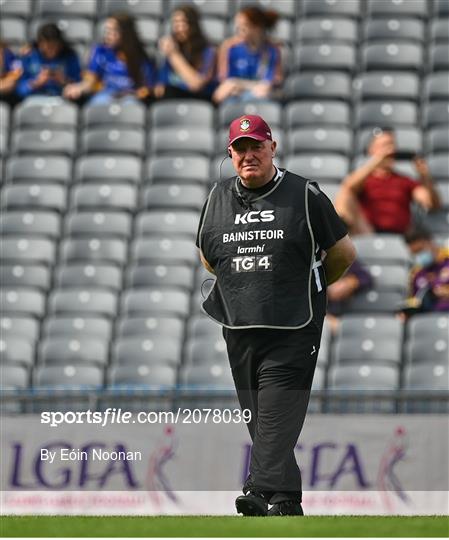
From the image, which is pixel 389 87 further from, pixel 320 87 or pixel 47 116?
pixel 47 116

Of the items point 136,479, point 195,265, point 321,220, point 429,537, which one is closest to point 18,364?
point 195,265

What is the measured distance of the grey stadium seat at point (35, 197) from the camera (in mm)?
14180

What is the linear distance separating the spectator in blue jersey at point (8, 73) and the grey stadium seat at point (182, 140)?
1569 millimetres

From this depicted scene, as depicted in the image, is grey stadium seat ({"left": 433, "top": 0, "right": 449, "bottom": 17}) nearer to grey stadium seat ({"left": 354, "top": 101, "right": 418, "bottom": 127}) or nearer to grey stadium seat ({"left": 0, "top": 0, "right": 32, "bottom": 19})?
grey stadium seat ({"left": 354, "top": 101, "right": 418, "bottom": 127})

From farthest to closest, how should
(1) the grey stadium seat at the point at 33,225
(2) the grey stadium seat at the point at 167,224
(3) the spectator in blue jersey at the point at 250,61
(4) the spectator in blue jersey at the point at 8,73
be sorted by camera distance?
(4) the spectator in blue jersey at the point at 8,73 → (3) the spectator in blue jersey at the point at 250,61 → (1) the grey stadium seat at the point at 33,225 → (2) the grey stadium seat at the point at 167,224

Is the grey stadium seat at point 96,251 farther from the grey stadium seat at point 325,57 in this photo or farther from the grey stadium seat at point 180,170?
the grey stadium seat at point 325,57

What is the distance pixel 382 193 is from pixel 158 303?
2097 mm

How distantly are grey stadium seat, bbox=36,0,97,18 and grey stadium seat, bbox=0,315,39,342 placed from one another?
14.7 ft

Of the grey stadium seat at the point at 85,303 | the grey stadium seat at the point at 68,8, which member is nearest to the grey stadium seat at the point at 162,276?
the grey stadium seat at the point at 85,303

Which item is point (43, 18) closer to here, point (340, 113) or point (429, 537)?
point (340, 113)

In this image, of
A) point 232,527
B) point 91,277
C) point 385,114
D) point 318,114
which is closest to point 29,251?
point 91,277

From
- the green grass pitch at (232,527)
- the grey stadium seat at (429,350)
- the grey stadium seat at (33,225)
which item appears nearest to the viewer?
the green grass pitch at (232,527)

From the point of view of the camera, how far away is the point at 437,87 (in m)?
14.6

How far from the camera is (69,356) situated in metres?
12.6
